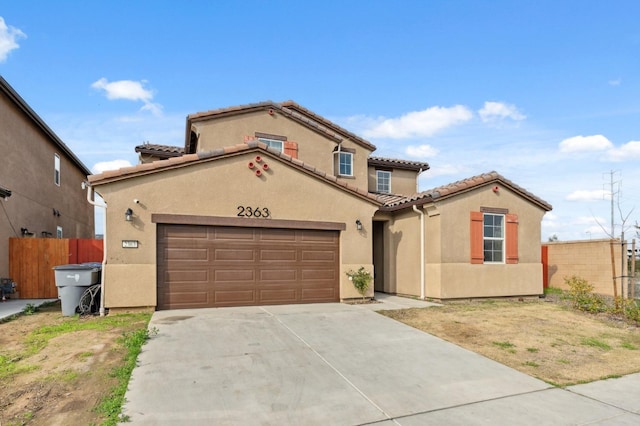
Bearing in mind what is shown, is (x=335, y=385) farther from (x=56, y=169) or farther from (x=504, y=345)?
(x=56, y=169)

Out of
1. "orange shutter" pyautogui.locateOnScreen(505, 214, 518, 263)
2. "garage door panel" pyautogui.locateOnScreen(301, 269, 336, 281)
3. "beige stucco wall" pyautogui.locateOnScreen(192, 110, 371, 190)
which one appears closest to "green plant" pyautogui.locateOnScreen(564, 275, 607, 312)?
"orange shutter" pyautogui.locateOnScreen(505, 214, 518, 263)

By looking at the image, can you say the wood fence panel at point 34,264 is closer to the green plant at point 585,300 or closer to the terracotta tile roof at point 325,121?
the terracotta tile roof at point 325,121

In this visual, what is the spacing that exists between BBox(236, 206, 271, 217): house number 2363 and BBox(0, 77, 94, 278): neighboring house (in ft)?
25.3

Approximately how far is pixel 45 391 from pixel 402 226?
11140 mm

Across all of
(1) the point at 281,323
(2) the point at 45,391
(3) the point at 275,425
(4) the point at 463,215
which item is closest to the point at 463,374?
(3) the point at 275,425

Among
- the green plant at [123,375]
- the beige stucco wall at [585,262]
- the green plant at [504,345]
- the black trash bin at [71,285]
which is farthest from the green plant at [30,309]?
the beige stucco wall at [585,262]

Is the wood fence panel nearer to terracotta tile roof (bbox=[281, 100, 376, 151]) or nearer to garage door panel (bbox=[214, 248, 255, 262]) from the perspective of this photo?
garage door panel (bbox=[214, 248, 255, 262])

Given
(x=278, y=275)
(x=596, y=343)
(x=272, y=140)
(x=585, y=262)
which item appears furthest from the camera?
(x=585, y=262)

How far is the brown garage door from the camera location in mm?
9703

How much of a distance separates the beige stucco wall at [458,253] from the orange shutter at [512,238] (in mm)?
236

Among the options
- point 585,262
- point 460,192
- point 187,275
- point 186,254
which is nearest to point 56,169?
point 186,254

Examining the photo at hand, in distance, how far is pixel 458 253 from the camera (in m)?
12.2

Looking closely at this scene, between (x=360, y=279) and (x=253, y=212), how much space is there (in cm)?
372

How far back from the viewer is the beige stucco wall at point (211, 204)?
9.17 m
